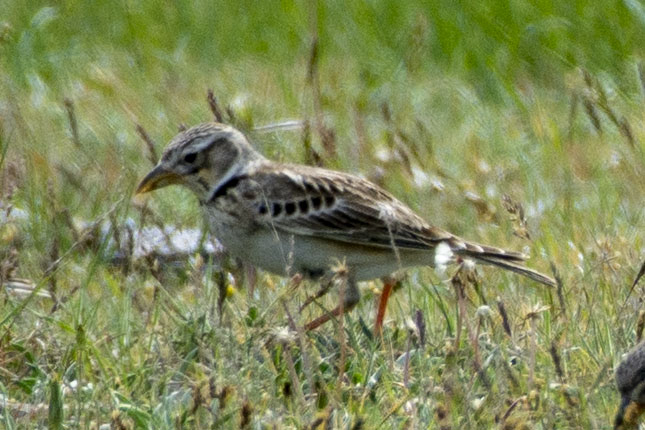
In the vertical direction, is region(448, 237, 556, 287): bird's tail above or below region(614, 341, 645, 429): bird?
below

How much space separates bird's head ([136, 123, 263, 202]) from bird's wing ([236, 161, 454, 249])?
13cm

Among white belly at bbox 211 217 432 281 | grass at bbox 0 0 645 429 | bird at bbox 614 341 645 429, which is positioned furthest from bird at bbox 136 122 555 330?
bird at bbox 614 341 645 429

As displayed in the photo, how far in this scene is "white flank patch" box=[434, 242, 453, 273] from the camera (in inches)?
175

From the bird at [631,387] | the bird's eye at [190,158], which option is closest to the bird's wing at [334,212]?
the bird's eye at [190,158]

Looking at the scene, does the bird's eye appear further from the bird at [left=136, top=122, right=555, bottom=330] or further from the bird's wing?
the bird's wing

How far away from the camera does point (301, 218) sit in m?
6.02

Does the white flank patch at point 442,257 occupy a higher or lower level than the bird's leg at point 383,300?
higher

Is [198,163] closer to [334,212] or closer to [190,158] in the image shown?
[190,158]

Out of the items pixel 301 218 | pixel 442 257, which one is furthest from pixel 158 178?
pixel 442 257

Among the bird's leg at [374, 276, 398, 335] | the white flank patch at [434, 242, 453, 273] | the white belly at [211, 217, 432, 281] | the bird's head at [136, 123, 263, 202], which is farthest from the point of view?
the bird's head at [136, 123, 263, 202]

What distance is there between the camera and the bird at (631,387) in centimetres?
400

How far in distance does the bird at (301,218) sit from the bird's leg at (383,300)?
23mm

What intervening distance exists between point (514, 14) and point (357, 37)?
110 centimetres

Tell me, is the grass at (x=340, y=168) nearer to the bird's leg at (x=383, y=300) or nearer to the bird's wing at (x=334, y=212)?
the bird's leg at (x=383, y=300)
